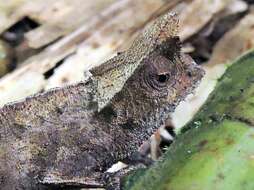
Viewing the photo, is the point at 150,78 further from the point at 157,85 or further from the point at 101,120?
the point at 101,120

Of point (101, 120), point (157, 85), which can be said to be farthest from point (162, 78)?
point (101, 120)

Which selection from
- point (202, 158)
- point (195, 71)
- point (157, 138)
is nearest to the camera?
point (202, 158)

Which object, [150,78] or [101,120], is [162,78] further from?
[101,120]

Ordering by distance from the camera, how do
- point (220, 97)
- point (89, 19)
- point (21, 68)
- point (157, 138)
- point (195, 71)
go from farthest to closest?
point (89, 19)
point (21, 68)
point (157, 138)
point (195, 71)
point (220, 97)

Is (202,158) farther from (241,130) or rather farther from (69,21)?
(69,21)

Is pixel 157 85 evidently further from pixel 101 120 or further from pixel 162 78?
pixel 101 120

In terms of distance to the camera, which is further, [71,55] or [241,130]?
[71,55]

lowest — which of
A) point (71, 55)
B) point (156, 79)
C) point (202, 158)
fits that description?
point (202, 158)

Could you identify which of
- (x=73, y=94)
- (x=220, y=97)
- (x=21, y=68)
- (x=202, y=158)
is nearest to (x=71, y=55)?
(x=21, y=68)
